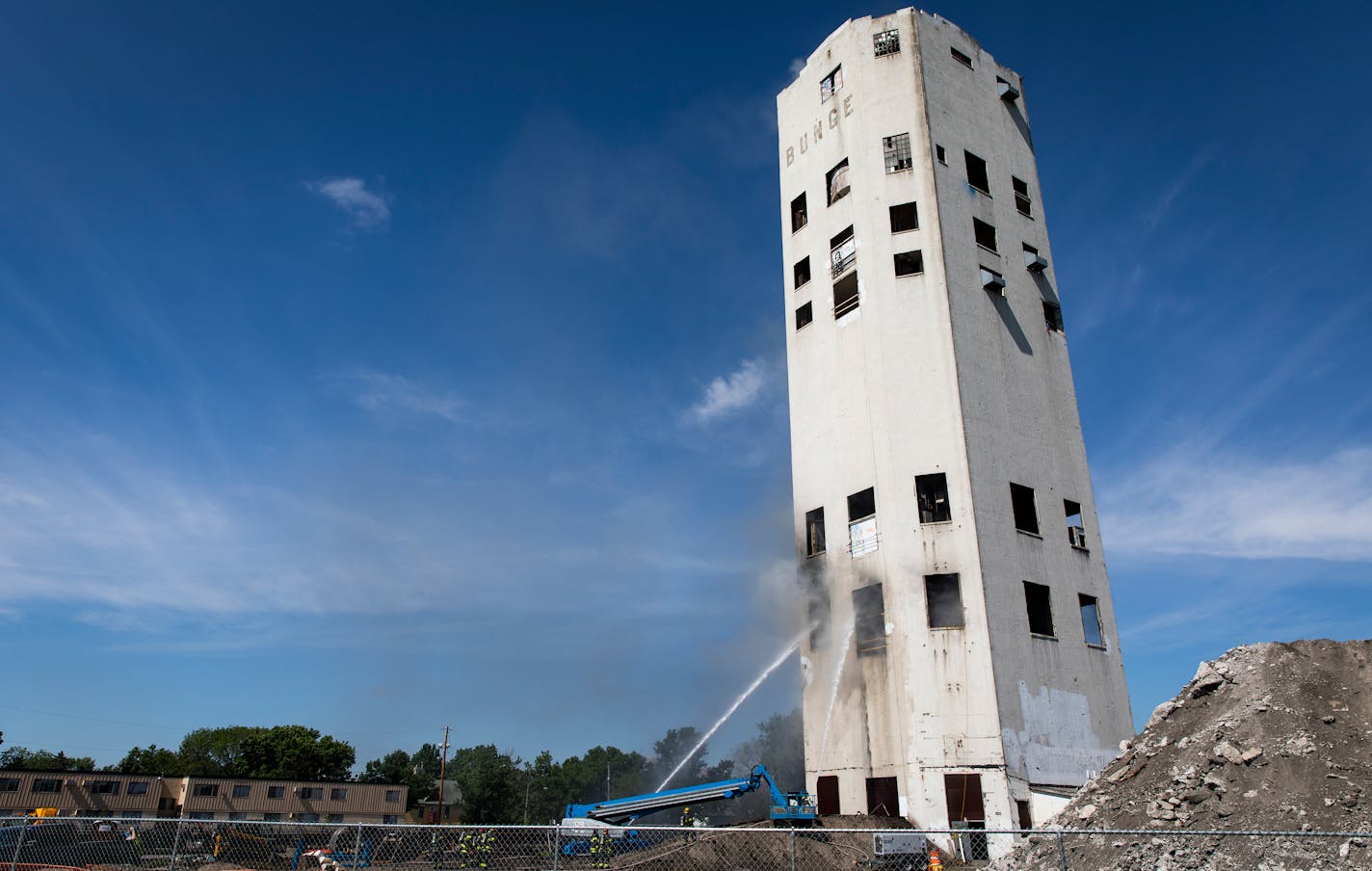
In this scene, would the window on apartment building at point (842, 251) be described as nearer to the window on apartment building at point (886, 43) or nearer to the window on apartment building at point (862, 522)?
the window on apartment building at point (886, 43)

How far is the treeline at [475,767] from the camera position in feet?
196

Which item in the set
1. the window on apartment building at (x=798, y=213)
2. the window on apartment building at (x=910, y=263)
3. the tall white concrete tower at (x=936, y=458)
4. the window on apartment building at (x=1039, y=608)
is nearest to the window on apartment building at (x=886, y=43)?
the tall white concrete tower at (x=936, y=458)

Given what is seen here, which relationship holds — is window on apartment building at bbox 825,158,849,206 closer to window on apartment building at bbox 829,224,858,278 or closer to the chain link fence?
window on apartment building at bbox 829,224,858,278

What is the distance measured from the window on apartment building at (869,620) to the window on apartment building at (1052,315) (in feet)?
51.9

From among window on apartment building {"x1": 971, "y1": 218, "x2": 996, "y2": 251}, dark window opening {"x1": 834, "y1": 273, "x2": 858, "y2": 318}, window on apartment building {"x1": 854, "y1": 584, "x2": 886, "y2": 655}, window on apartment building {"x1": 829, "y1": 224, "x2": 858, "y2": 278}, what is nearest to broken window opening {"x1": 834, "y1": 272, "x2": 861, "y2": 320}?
dark window opening {"x1": 834, "y1": 273, "x2": 858, "y2": 318}

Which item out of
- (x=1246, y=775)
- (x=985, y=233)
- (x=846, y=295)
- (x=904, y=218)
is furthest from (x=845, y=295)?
(x=1246, y=775)

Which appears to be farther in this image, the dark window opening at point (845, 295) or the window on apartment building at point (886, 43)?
the window on apartment building at point (886, 43)

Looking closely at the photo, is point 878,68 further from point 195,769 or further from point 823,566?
point 195,769

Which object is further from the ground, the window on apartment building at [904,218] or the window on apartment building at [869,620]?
the window on apartment building at [904,218]

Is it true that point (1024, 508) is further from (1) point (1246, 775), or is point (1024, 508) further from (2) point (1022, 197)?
(1) point (1246, 775)

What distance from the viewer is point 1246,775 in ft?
56.3

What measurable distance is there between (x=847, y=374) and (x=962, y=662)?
43.0 feet

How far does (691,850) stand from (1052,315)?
95.8 feet

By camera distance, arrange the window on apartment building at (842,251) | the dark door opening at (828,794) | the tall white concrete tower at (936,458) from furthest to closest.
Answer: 1. the window on apartment building at (842,251)
2. the dark door opening at (828,794)
3. the tall white concrete tower at (936,458)
